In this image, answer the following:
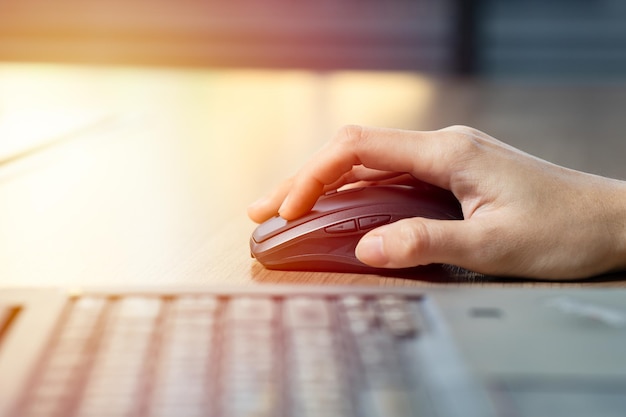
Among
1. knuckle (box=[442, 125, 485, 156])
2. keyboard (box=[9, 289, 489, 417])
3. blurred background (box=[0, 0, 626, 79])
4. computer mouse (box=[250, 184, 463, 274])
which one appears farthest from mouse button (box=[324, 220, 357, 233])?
blurred background (box=[0, 0, 626, 79])

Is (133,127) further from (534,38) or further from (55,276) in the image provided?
(534,38)

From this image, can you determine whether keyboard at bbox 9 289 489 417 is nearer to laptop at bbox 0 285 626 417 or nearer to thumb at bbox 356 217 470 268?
laptop at bbox 0 285 626 417

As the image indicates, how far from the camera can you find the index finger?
81 centimetres

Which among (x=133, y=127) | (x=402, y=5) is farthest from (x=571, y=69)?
(x=133, y=127)

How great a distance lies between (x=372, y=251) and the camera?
75 cm

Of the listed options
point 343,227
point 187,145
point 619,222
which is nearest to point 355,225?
point 343,227

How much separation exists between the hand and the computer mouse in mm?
18

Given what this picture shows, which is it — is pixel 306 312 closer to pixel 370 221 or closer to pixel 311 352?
pixel 311 352

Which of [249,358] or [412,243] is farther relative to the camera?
[412,243]

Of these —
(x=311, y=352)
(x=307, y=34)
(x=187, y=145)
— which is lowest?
(x=307, y=34)

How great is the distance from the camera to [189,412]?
1.43 ft

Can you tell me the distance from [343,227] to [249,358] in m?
0.32

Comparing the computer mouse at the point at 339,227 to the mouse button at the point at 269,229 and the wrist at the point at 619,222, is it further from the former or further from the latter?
the wrist at the point at 619,222

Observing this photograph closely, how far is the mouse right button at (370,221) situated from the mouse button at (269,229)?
8cm
